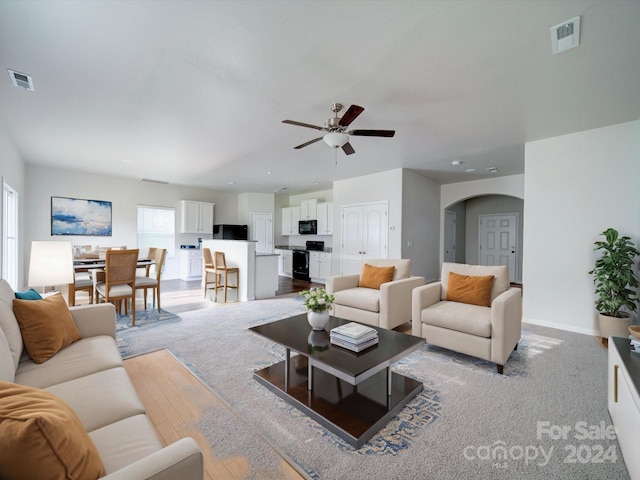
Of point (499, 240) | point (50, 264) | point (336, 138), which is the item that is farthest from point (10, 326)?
point (499, 240)

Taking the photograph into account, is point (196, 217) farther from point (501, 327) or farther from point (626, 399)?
point (626, 399)

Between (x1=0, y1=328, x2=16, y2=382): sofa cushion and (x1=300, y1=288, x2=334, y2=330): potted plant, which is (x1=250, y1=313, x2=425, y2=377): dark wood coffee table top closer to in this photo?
(x1=300, y1=288, x2=334, y2=330): potted plant

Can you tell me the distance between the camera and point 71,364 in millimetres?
1727

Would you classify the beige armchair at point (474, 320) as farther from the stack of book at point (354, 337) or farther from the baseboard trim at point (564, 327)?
the baseboard trim at point (564, 327)

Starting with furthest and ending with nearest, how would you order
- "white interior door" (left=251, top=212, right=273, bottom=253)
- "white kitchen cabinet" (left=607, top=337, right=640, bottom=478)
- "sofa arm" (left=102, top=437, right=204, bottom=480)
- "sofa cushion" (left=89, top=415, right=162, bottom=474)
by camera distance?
"white interior door" (left=251, top=212, right=273, bottom=253)
"white kitchen cabinet" (left=607, top=337, right=640, bottom=478)
"sofa cushion" (left=89, top=415, right=162, bottom=474)
"sofa arm" (left=102, top=437, right=204, bottom=480)

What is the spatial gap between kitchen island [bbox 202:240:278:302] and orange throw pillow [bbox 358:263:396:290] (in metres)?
2.23

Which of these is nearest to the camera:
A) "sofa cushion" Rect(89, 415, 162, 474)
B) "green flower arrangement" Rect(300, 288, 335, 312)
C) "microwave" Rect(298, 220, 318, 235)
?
"sofa cushion" Rect(89, 415, 162, 474)

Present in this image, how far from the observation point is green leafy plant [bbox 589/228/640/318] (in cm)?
326

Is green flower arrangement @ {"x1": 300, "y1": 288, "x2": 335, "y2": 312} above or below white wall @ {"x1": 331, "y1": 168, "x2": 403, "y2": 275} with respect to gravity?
below

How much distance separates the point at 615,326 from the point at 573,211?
1474mm

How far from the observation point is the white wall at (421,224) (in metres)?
5.97

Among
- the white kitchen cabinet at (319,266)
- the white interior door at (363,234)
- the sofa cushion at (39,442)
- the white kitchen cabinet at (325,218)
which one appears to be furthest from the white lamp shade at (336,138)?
the white kitchen cabinet at (325,218)

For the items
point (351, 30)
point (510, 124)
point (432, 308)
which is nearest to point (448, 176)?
point (510, 124)

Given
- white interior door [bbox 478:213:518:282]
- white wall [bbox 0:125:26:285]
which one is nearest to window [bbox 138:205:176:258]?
white wall [bbox 0:125:26:285]
